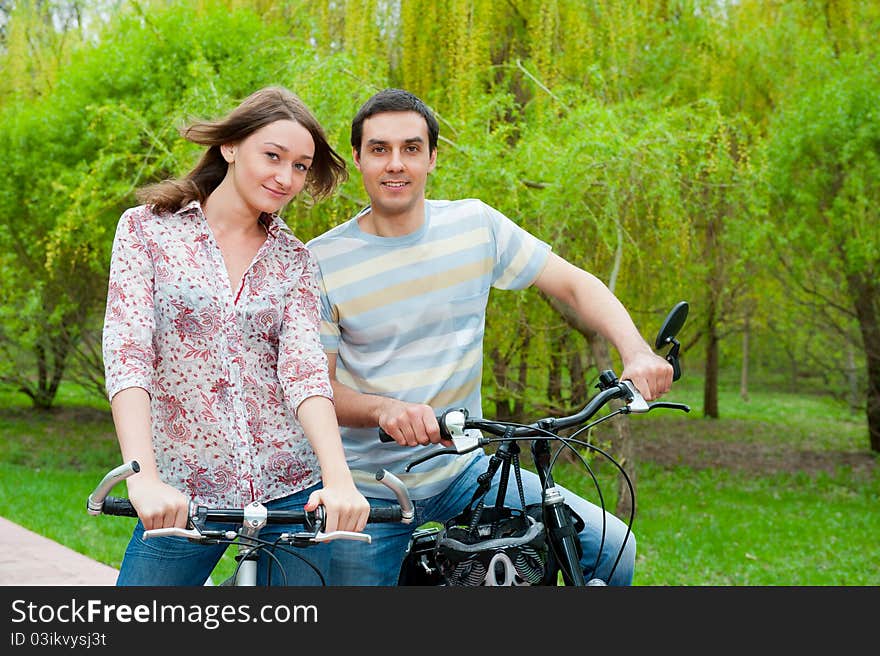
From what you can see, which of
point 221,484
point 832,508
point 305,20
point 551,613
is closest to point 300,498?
point 221,484

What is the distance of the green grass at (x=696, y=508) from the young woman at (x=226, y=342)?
4862 millimetres

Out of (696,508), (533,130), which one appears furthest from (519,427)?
(696,508)

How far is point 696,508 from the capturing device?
34.6 ft

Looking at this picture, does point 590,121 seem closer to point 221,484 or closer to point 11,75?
point 221,484

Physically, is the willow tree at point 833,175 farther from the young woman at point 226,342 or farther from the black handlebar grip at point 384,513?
the black handlebar grip at point 384,513

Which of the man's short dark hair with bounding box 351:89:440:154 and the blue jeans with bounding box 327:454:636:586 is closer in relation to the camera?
the blue jeans with bounding box 327:454:636:586

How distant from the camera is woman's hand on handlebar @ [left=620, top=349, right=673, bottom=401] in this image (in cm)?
235

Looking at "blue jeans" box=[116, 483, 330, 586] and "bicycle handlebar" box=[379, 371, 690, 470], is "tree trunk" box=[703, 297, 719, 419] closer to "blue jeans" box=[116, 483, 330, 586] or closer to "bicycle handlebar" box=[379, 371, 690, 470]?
"bicycle handlebar" box=[379, 371, 690, 470]

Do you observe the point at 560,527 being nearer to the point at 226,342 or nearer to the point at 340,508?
the point at 340,508

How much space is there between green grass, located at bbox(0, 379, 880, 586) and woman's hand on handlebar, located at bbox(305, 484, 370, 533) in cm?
519

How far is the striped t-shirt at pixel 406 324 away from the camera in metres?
2.69

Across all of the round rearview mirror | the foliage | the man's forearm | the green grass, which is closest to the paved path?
the green grass

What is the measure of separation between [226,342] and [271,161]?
0.43 meters

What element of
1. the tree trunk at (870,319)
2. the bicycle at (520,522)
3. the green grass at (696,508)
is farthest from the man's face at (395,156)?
the tree trunk at (870,319)
